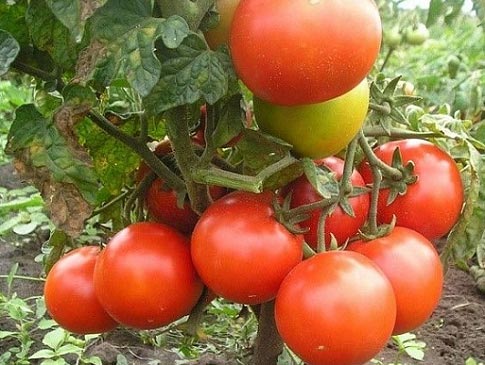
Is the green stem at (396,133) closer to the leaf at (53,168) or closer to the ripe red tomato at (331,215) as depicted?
the ripe red tomato at (331,215)

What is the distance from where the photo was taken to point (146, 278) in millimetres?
880

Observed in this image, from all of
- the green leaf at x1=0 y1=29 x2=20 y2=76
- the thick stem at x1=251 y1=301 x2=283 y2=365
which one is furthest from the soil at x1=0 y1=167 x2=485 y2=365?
the green leaf at x1=0 y1=29 x2=20 y2=76

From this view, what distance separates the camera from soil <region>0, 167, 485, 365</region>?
158cm

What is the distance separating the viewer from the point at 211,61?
0.77 metres

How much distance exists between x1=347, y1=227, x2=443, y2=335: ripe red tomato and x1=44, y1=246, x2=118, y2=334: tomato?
1.14 feet

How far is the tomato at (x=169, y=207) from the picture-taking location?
3.24ft

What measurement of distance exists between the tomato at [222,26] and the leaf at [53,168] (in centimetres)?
20

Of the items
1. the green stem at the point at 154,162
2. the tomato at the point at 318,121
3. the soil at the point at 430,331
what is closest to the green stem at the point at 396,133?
the tomato at the point at 318,121

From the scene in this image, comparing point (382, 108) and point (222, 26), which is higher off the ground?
point (222, 26)

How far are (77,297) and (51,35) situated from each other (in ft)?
1.12

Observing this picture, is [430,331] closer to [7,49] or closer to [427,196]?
[427,196]

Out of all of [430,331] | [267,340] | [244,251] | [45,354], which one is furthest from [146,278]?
[430,331]

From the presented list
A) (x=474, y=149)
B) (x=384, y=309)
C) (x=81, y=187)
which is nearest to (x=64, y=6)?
(x=81, y=187)

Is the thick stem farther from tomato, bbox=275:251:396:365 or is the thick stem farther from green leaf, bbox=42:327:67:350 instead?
green leaf, bbox=42:327:67:350
